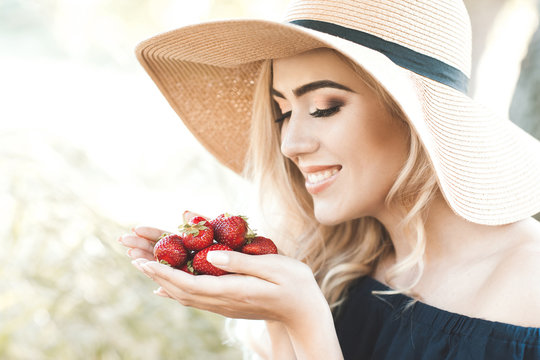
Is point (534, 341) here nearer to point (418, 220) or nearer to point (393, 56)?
point (418, 220)

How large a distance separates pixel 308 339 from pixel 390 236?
475 mm

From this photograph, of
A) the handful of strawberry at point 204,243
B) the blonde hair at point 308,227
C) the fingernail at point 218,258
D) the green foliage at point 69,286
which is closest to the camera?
the fingernail at point 218,258

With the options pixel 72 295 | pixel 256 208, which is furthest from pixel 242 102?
pixel 72 295

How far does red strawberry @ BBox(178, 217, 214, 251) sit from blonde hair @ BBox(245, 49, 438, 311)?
0.47m

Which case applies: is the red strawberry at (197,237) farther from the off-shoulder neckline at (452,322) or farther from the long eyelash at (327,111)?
the off-shoulder neckline at (452,322)

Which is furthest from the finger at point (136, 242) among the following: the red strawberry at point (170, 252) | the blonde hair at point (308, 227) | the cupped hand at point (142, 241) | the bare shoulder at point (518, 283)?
the bare shoulder at point (518, 283)

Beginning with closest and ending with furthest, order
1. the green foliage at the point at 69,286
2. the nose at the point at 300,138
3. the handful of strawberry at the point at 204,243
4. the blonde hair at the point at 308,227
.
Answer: the handful of strawberry at the point at 204,243, the nose at the point at 300,138, the blonde hair at the point at 308,227, the green foliage at the point at 69,286

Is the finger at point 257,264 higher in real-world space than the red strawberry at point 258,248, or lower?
higher

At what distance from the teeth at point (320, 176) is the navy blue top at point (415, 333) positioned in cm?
38

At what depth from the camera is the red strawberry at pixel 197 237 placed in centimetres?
118

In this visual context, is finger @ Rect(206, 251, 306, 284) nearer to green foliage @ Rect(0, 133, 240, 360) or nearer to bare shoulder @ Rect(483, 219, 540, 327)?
bare shoulder @ Rect(483, 219, 540, 327)

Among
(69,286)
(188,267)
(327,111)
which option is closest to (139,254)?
(188,267)

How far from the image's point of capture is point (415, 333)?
4.17 feet

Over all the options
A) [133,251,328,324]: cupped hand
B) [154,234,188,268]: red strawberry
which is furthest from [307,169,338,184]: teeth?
[154,234,188,268]: red strawberry
